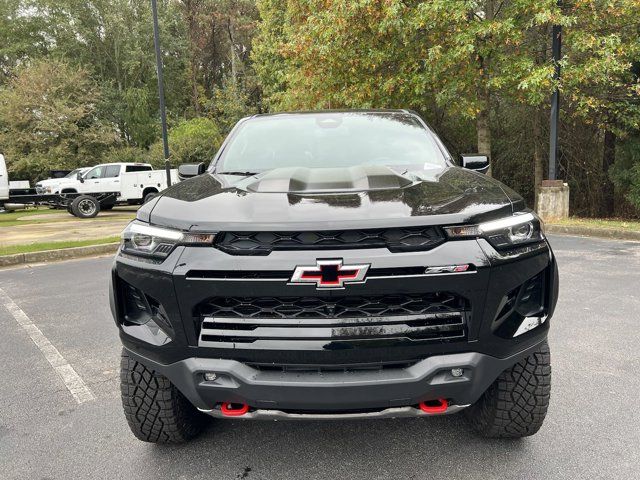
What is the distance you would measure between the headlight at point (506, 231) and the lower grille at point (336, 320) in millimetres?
250

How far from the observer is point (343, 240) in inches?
71.8

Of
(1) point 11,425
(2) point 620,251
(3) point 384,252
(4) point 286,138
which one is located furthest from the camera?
(2) point 620,251

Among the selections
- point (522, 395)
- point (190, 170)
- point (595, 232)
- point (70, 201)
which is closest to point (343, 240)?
point (522, 395)

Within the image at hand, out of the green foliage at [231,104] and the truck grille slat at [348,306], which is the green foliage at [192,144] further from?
the truck grille slat at [348,306]

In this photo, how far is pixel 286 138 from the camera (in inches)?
131

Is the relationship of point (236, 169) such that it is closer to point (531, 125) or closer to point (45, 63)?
point (531, 125)

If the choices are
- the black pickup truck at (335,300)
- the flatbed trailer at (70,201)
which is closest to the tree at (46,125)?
the flatbed trailer at (70,201)

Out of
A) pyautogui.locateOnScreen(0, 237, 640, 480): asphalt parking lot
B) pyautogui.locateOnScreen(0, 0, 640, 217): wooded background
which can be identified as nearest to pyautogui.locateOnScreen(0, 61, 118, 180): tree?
pyautogui.locateOnScreen(0, 0, 640, 217): wooded background

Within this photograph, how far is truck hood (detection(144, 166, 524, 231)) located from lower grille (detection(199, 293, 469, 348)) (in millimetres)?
286

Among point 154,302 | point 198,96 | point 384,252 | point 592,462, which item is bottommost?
point 592,462

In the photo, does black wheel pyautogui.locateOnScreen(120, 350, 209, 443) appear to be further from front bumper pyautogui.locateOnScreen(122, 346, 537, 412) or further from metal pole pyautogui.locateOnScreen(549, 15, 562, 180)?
metal pole pyautogui.locateOnScreen(549, 15, 562, 180)

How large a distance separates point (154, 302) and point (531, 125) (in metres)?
16.7

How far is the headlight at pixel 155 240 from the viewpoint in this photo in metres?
1.90

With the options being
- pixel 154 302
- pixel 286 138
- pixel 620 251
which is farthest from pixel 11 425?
pixel 620 251
